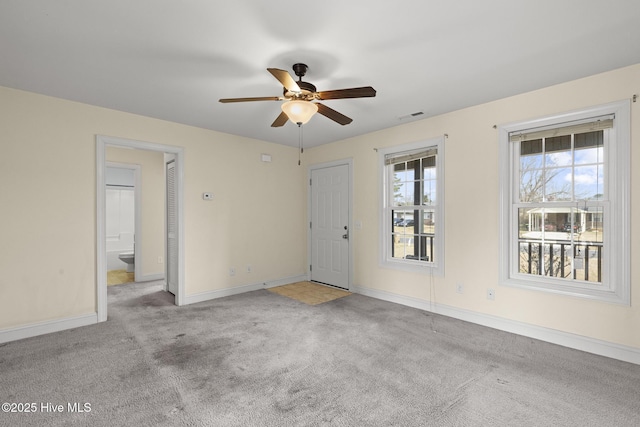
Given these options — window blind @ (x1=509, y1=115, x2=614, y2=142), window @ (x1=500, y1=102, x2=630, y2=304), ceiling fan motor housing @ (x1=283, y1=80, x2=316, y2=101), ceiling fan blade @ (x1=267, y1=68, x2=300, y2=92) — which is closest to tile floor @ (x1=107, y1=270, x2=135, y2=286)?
ceiling fan motor housing @ (x1=283, y1=80, x2=316, y2=101)

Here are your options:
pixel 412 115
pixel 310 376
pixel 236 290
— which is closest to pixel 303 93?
pixel 412 115

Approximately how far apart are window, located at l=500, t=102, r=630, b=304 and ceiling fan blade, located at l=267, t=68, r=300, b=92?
2465mm

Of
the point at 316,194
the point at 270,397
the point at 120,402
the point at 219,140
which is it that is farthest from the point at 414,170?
the point at 120,402

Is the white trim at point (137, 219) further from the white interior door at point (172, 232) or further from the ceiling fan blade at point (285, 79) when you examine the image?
the ceiling fan blade at point (285, 79)

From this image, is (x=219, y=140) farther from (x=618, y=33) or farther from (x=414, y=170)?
(x=618, y=33)

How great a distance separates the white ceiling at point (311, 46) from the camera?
1.95 m

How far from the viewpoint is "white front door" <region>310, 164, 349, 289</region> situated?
5191 millimetres

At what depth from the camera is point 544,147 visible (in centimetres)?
324

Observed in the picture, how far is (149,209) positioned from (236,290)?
2502 mm

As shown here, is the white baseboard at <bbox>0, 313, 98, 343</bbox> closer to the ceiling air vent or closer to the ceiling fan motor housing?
the ceiling fan motor housing

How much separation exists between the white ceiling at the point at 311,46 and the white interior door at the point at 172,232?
1.50 meters

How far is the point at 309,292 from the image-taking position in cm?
500

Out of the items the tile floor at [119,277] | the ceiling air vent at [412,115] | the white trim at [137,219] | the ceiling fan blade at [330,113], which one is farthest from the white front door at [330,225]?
the tile floor at [119,277]

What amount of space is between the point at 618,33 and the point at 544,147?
1229mm
